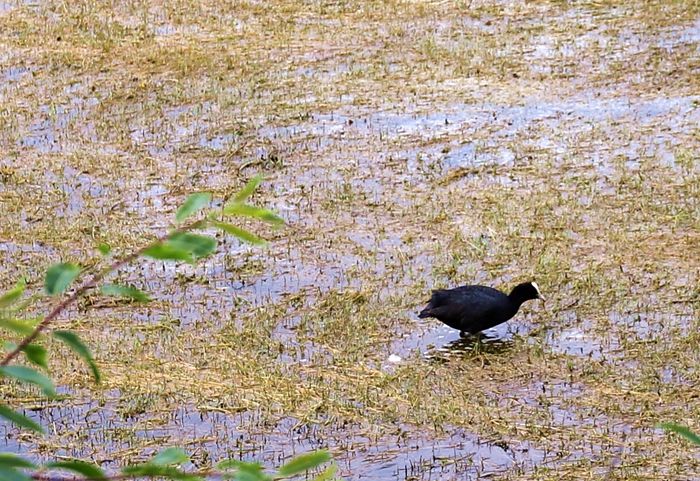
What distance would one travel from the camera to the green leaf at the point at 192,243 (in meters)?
1.65

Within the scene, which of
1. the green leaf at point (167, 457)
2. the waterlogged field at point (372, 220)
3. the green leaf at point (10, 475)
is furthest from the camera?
the waterlogged field at point (372, 220)

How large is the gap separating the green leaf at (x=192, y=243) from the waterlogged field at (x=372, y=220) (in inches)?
188

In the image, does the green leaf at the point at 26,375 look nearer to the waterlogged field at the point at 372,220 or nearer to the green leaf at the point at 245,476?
the green leaf at the point at 245,476

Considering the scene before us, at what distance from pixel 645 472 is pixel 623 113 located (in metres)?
7.11

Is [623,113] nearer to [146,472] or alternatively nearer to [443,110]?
[443,110]

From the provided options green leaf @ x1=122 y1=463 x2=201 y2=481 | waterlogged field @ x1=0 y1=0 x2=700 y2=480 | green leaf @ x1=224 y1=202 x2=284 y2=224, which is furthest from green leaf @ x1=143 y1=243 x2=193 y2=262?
waterlogged field @ x1=0 y1=0 x2=700 y2=480

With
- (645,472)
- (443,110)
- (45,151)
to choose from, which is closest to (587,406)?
(645,472)

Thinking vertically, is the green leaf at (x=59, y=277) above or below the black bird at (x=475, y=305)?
above

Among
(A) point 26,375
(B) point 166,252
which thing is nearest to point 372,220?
(B) point 166,252

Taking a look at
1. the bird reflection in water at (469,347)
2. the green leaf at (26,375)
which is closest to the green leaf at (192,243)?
the green leaf at (26,375)

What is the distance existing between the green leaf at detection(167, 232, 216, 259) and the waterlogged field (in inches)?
188

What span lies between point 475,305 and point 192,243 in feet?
23.4

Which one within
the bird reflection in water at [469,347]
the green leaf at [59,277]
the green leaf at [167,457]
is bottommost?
the bird reflection in water at [469,347]

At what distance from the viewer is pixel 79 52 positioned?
53.4ft
